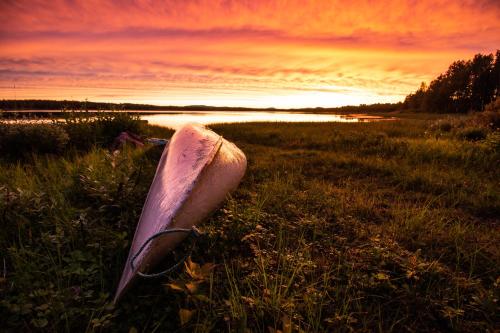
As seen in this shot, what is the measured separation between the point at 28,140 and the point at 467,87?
73.9 metres

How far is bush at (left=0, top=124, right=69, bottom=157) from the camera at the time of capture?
7834mm

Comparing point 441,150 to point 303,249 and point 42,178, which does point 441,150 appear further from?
Answer: point 42,178

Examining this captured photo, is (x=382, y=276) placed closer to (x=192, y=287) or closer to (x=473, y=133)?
(x=192, y=287)

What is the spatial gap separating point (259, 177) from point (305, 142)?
6163 millimetres

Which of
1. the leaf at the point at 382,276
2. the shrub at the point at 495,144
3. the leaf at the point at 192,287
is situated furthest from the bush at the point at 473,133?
the leaf at the point at 192,287

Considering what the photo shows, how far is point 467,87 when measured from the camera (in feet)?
193

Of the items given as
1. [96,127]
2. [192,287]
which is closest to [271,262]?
[192,287]

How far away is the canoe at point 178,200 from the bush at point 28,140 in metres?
5.99

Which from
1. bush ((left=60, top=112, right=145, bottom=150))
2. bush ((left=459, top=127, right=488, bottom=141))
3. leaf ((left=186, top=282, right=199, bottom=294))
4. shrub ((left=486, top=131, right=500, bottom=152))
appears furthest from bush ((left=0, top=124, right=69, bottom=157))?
bush ((left=459, top=127, right=488, bottom=141))

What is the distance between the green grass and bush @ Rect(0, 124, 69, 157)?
11.0ft

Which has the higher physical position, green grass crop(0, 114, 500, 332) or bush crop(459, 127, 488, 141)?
bush crop(459, 127, 488, 141)

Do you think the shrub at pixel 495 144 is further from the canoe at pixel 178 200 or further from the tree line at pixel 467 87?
the tree line at pixel 467 87

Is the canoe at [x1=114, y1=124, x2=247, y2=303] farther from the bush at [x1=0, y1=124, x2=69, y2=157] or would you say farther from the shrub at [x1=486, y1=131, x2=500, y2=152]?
the shrub at [x1=486, y1=131, x2=500, y2=152]

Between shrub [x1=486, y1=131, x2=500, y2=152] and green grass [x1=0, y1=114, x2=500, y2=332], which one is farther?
shrub [x1=486, y1=131, x2=500, y2=152]
